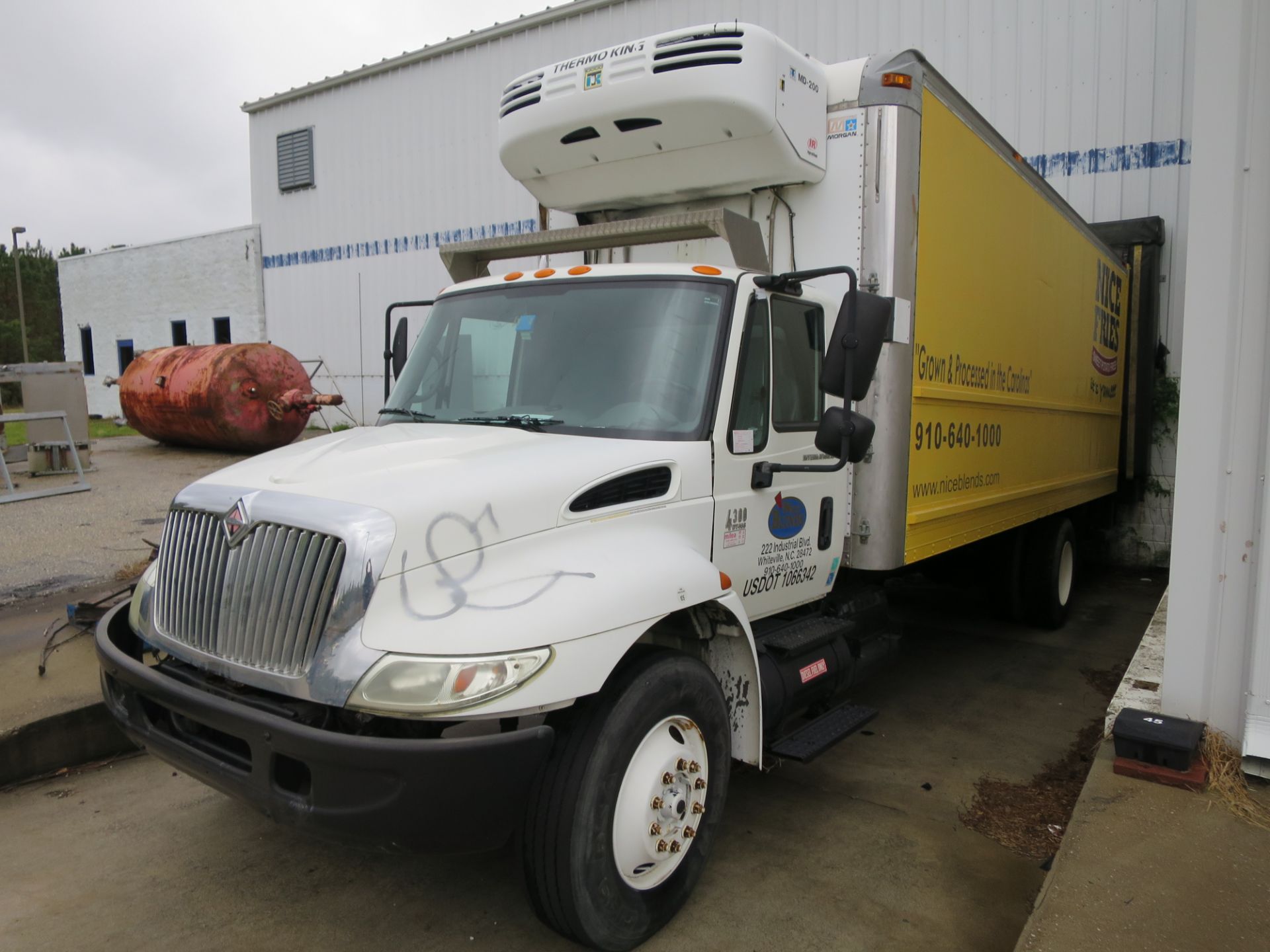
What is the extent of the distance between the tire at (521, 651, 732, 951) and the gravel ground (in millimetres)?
5559

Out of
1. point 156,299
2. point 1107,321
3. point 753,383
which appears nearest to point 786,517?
point 753,383

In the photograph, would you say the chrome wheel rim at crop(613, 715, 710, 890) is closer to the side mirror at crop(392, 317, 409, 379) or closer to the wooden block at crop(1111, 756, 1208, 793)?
the wooden block at crop(1111, 756, 1208, 793)

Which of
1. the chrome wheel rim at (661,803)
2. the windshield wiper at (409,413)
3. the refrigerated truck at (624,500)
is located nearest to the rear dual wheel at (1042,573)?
the refrigerated truck at (624,500)

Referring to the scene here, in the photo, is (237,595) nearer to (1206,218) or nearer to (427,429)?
(427,429)

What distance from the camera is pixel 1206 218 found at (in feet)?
12.3

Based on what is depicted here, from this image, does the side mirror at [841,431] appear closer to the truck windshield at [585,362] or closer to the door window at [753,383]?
the door window at [753,383]

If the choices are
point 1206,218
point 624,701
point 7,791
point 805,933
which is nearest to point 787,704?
point 805,933

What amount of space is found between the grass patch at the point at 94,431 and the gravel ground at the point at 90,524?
382 cm

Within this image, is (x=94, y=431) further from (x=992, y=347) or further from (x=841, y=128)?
(x=841, y=128)

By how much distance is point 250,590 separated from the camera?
2.90 m

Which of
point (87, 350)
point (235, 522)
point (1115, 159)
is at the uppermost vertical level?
point (1115, 159)

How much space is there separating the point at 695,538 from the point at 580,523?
0.59m

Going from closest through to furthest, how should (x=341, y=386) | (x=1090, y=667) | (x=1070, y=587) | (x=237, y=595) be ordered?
(x=237, y=595), (x=1090, y=667), (x=1070, y=587), (x=341, y=386)

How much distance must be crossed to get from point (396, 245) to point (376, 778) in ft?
53.0
